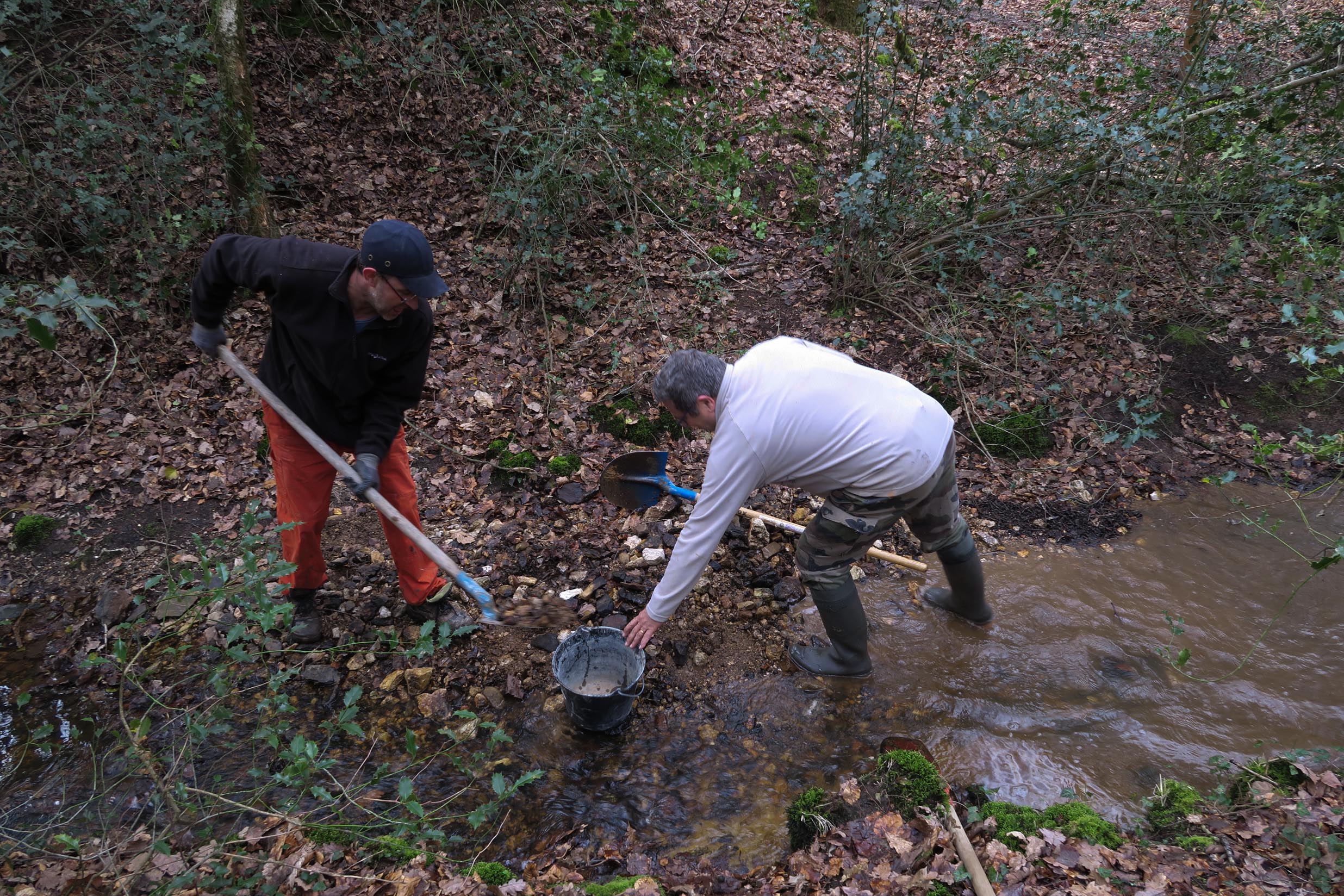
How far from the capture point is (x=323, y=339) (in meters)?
3.05

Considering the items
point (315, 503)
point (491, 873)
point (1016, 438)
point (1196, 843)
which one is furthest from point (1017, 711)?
point (315, 503)

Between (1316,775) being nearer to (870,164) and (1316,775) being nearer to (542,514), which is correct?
(542,514)

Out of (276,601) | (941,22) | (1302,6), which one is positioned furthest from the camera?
(1302,6)

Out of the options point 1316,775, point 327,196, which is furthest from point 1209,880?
point 327,196

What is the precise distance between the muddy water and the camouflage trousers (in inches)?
32.6

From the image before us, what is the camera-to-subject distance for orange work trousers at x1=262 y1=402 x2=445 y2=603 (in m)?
3.30

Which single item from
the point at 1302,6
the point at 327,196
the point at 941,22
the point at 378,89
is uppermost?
the point at 1302,6

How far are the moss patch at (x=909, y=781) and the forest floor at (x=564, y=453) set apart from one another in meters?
0.09

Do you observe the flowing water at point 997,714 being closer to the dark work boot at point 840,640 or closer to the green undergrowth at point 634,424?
the dark work boot at point 840,640

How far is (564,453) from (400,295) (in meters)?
2.23

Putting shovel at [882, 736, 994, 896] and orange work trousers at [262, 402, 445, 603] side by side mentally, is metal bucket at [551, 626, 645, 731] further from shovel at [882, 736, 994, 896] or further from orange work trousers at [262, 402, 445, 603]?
shovel at [882, 736, 994, 896]

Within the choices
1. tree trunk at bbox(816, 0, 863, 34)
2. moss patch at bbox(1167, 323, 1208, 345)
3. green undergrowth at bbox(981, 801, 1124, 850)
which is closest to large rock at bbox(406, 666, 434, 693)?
green undergrowth at bbox(981, 801, 1124, 850)

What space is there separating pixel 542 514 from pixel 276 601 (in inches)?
70.0

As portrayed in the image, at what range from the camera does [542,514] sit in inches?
184
